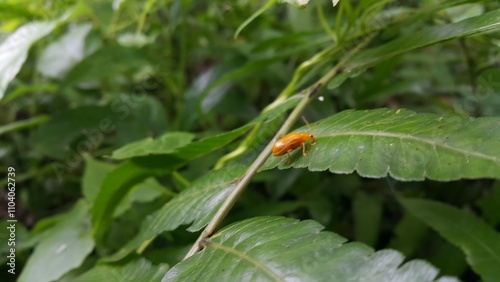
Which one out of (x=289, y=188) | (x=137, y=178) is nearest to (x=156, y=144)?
(x=137, y=178)

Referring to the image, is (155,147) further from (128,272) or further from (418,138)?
(418,138)

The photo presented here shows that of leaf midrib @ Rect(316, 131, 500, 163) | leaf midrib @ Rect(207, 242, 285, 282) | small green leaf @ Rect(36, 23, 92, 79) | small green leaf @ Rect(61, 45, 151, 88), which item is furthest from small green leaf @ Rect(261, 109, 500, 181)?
small green leaf @ Rect(36, 23, 92, 79)

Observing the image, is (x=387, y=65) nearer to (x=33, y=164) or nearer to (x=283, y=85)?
(x=283, y=85)

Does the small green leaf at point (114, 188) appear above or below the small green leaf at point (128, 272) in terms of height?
above

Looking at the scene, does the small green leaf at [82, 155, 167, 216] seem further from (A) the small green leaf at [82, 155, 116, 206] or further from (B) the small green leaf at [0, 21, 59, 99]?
(B) the small green leaf at [0, 21, 59, 99]

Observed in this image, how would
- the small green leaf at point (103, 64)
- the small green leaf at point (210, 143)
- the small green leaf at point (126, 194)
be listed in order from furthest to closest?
the small green leaf at point (103, 64), the small green leaf at point (126, 194), the small green leaf at point (210, 143)

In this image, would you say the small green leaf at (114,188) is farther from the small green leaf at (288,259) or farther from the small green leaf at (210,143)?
the small green leaf at (288,259)

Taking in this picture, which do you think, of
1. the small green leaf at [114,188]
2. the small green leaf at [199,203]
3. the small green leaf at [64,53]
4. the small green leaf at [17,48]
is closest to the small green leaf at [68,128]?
the small green leaf at [64,53]
